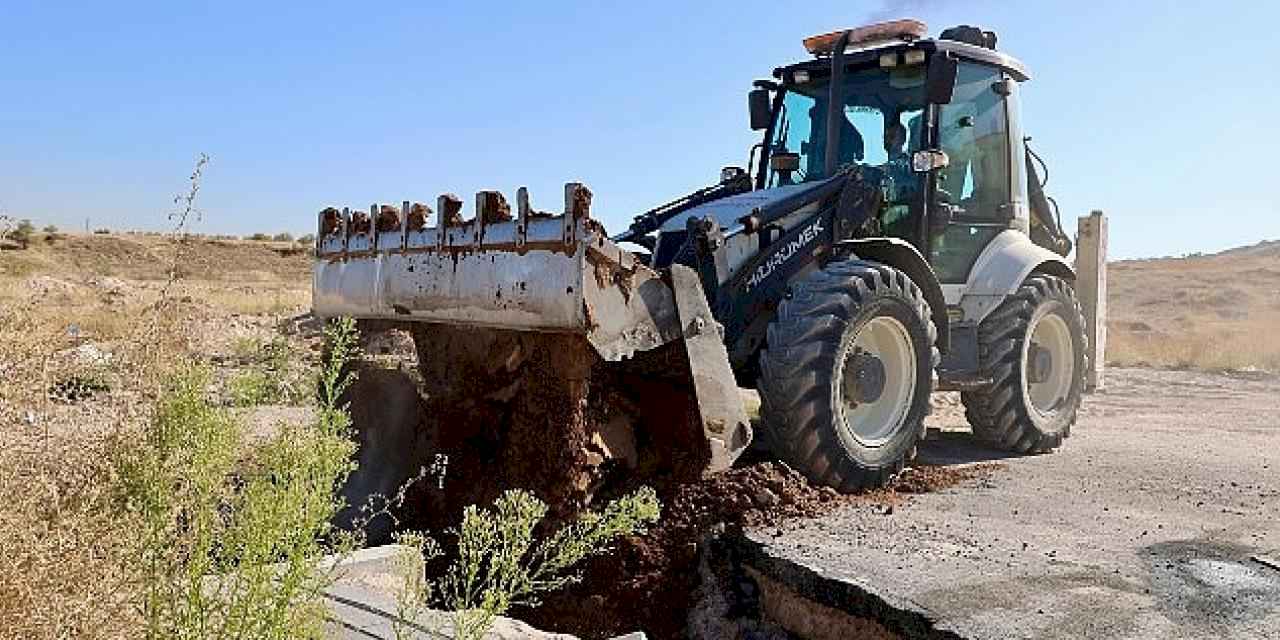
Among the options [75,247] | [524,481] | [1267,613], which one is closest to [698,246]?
[524,481]

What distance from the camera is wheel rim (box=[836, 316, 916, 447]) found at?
6355mm

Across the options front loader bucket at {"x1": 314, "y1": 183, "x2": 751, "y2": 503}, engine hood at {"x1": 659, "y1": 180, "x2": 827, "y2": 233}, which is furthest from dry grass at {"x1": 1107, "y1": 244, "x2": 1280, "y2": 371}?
front loader bucket at {"x1": 314, "y1": 183, "x2": 751, "y2": 503}

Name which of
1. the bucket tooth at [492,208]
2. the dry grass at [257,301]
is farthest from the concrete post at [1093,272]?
the dry grass at [257,301]

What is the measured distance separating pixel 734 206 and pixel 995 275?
6.72ft

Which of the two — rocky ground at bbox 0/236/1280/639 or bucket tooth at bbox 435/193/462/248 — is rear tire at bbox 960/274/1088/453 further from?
bucket tooth at bbox 435/193/462/248

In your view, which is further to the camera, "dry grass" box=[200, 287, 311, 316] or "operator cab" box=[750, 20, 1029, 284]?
"dry grass" box=[200, 287, 311, 316]

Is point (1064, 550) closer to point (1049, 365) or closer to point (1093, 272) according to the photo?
point (1049, 365)

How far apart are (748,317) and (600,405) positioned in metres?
1.10

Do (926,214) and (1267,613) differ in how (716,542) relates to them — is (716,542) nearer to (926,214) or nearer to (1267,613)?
(1267,613)

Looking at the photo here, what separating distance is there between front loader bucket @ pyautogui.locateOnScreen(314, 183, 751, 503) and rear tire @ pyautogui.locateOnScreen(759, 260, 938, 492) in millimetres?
293

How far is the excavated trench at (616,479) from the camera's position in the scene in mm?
5410

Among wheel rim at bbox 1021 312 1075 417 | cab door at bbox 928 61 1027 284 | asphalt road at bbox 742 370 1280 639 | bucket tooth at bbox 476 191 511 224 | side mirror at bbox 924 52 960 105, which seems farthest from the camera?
wheel rim at bbox 1021 312 1075 417

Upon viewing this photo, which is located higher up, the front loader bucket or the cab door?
the cab door

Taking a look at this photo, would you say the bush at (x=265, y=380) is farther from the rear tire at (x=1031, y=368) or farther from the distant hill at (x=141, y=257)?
the distant hill at (x=141, y=257)
